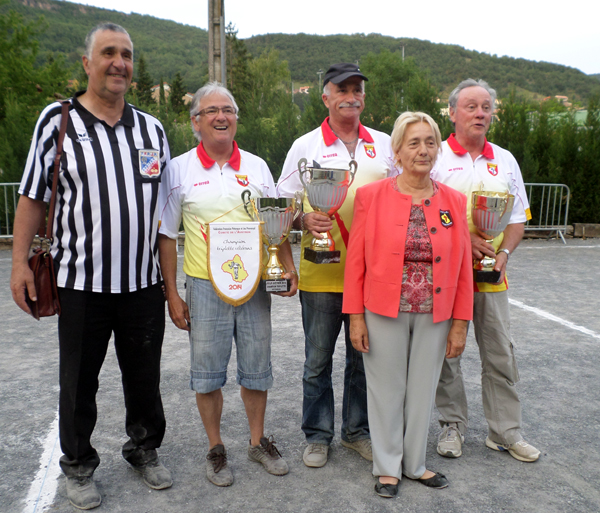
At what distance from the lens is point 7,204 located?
10.4 meters

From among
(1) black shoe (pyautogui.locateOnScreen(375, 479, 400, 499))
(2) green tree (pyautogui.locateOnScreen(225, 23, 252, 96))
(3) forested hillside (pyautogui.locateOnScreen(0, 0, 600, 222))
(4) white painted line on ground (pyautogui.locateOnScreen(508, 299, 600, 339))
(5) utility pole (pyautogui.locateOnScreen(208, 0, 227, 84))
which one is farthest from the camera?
(2) green tree (pyautogui.locateOnScreen(225, 23, 252, 96))

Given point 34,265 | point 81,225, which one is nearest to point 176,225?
point 81,225

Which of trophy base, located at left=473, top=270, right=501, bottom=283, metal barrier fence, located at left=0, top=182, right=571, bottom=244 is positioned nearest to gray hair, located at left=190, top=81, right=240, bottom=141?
trophy base, located at left=473, top=270, right=501, bottom=283

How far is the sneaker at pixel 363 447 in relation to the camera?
3.17 meters

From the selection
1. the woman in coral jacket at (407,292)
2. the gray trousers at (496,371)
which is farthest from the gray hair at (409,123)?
the gray trousers at (496,371)

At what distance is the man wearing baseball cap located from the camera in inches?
123

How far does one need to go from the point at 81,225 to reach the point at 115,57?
819mm

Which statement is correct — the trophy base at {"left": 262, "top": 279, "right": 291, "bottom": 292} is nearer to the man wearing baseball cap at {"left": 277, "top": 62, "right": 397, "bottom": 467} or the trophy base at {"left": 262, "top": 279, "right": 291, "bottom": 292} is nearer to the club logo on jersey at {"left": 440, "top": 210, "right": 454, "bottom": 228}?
the man wearing baseball cap at {"left": 277, "top": 62, "right": 397, "bottom": 467}

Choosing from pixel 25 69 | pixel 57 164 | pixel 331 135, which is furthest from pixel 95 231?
pixel 25 69

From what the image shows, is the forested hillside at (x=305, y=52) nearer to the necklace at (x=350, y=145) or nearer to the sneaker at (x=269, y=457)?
the necklace at (x=350, y=145)

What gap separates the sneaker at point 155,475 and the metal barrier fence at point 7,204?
29.0 feet

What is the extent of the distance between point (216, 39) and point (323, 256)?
966 cm

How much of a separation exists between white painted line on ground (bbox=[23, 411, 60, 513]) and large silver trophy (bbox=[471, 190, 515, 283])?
8.31 feet

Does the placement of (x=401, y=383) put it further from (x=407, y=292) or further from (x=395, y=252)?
(x=395, y=252)
